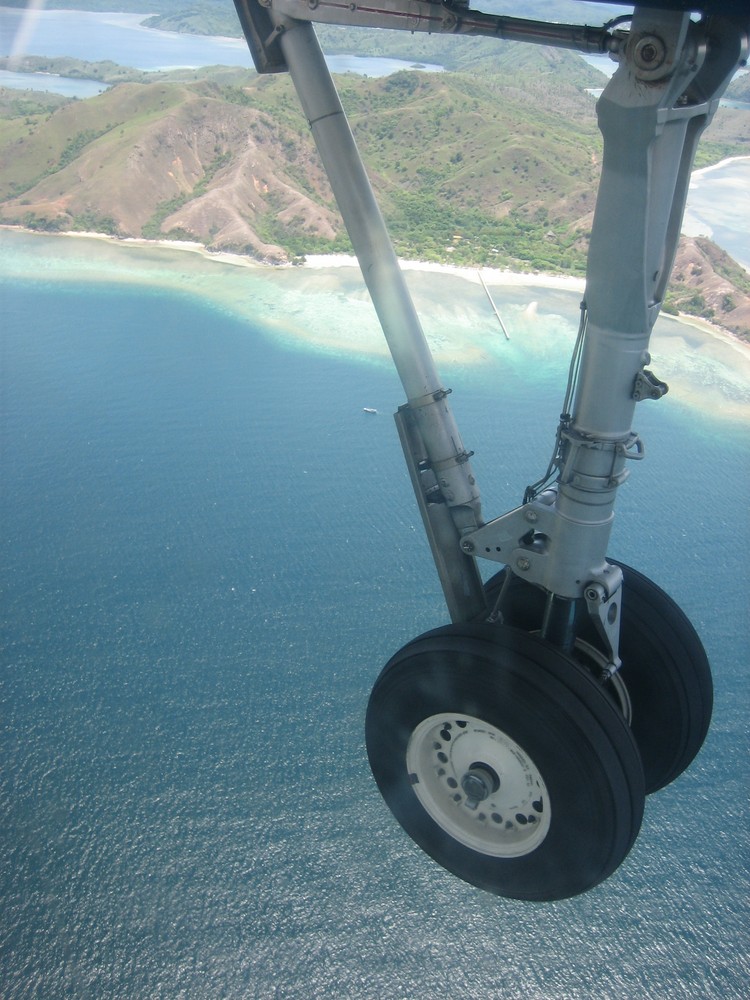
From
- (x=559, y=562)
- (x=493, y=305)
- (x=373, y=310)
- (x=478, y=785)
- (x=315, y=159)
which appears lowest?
(x=493, y=305)

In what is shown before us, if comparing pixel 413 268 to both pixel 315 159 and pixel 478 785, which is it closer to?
pixel 315 159

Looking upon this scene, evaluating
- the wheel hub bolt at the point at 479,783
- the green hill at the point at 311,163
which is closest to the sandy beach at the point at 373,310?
the green hill at the point at 311,163

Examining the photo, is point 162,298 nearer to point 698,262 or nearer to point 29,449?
point 29,449

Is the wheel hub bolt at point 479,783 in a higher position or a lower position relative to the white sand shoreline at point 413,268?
higher

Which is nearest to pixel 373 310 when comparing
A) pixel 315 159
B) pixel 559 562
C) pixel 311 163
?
pixel 311 163

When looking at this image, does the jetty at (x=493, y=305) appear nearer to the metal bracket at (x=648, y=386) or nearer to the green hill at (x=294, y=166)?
the green hill at (x=294, y=166)

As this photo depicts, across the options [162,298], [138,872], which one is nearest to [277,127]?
[162,298]

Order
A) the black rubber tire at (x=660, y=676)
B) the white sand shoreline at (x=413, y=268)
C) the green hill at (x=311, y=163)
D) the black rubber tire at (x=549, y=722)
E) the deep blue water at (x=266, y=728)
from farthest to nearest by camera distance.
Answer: the green hill at (x=311, y=163) < the white sand shoreline at (x=413, y=268) < the deep blue water at (x=266, y=728) < the black rubber tire at (x=660, y=676) < the black rubber tire at (x=549, y=722)
